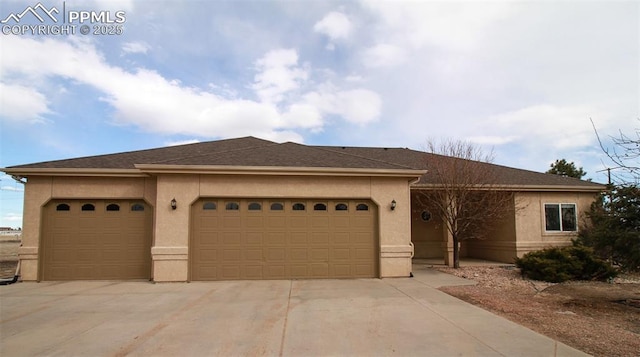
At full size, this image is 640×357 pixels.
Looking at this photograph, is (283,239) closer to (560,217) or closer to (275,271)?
(275,271)

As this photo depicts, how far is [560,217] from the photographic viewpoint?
15.4 meters

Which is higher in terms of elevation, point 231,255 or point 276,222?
point 276,222

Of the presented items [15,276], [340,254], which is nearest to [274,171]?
[340,254]

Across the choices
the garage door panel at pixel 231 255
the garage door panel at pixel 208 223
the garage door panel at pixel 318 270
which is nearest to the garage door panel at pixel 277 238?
the garage door panel at pixel 231 255

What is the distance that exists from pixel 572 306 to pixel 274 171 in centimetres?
806

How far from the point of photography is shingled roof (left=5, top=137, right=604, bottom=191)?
1196cm

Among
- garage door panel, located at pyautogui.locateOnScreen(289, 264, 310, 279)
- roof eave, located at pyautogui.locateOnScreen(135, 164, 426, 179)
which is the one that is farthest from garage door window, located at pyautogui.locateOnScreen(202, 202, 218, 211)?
garage door panel, located at pyautogui.locateOnScreen(289, 264, 310, 279)

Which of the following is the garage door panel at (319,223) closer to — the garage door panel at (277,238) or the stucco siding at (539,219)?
the garage door panel at (277,238)

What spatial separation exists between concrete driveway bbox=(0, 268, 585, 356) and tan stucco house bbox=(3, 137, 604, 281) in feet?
4.79

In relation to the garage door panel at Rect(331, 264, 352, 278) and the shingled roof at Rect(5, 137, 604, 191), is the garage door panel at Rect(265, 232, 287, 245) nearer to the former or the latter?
the garage door panel at Rect(331, 264, 352, 278)

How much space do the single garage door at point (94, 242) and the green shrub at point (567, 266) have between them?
11.6m

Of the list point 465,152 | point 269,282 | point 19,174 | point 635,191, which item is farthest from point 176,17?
point 635,191

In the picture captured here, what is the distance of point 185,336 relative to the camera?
609 centimetres

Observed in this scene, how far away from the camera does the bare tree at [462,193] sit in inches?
538
